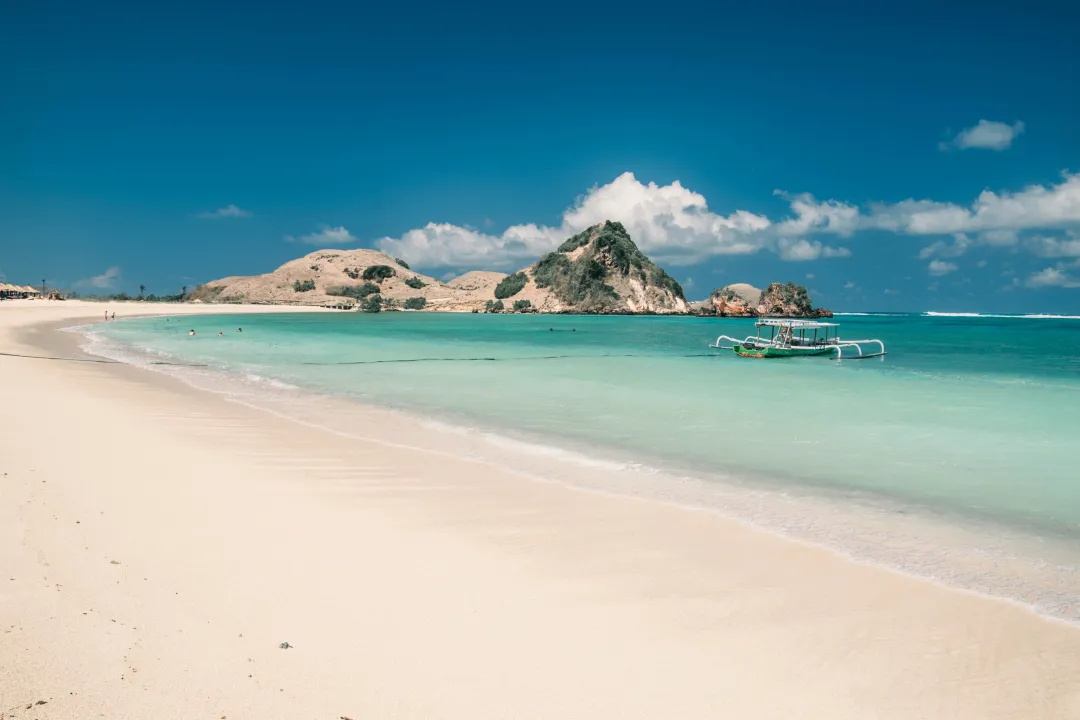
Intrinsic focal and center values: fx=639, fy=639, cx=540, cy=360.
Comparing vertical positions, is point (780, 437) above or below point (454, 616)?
below

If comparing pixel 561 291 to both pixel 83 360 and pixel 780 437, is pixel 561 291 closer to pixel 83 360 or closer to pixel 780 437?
pixel 83 360

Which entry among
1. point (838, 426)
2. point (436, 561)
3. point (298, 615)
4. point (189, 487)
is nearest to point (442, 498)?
point (436, 561)

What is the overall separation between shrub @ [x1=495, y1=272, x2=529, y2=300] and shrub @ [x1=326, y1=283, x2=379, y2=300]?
37.0 metres

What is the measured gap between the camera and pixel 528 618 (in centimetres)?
429

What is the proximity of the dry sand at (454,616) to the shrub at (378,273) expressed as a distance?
566 feet

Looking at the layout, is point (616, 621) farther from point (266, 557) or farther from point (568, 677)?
point (266, 557)

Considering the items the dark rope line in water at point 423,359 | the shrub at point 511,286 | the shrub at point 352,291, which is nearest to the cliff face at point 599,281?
the shrub at point 511,286

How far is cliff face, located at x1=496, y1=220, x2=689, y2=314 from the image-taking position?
13450 centimetres

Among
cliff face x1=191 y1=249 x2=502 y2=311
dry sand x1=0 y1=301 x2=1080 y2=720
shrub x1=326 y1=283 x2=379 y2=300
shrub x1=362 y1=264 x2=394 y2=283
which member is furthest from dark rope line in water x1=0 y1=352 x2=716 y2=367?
shrub x1=362 y1=264 x2=394 y2=283

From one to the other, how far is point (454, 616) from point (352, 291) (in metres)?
167

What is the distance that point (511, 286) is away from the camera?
146 m

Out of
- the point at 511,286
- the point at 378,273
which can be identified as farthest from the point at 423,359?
the point at 378,273

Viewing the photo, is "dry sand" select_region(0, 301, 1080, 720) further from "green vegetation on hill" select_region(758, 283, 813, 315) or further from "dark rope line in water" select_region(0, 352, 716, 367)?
"green vegetation on hill" select_region(758, 283, 813, 315)

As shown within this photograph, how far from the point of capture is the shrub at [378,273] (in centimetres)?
17375
